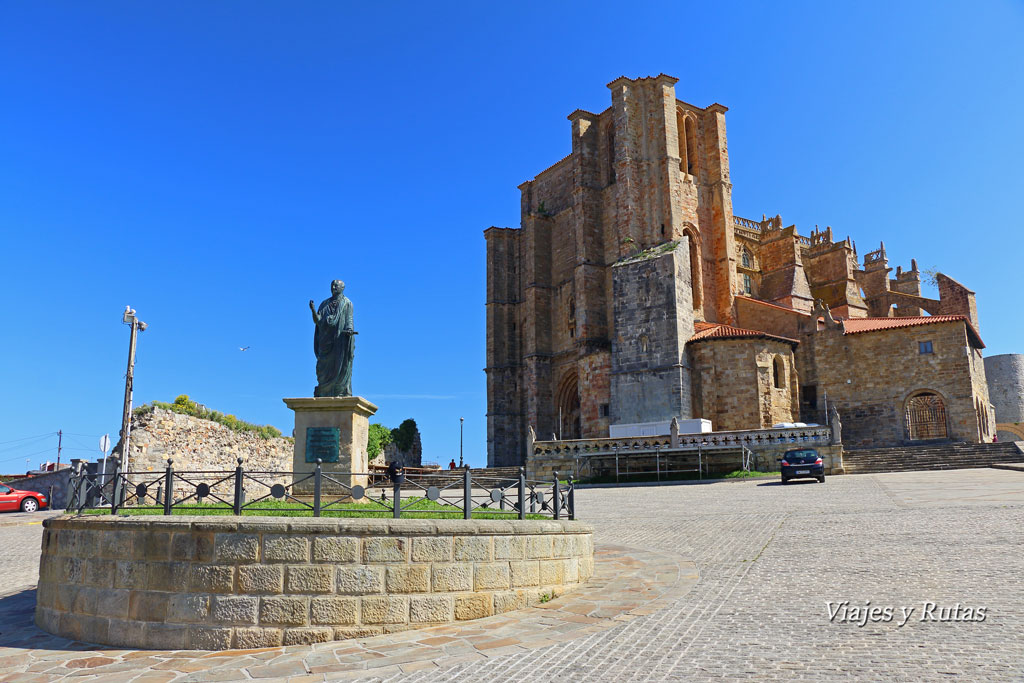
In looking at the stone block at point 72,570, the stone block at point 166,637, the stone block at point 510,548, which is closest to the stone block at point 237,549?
the stone block at point 166,637

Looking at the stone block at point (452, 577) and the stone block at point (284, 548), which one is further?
the stone block at point (452, 577)

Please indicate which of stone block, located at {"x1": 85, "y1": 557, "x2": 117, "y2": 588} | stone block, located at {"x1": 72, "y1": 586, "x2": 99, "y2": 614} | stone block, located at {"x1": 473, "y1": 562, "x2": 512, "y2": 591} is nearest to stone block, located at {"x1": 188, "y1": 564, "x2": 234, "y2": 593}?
stone block, located at {"x1": 85, "y1": 557, "x2": 117, "y2": 588}

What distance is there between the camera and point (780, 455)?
27219 mm

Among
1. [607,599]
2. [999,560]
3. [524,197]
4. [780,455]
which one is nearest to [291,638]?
[607,599]

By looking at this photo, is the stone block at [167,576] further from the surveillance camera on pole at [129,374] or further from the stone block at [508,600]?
the surveillance camera on pole at [129,374]

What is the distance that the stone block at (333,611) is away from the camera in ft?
22.7

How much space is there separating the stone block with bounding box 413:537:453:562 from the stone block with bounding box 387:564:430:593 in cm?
9

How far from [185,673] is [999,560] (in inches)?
365

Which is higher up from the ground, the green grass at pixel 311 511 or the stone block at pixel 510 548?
the green grass at pixel 311 511

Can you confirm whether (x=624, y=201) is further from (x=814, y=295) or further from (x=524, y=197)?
(x=814, y=295)

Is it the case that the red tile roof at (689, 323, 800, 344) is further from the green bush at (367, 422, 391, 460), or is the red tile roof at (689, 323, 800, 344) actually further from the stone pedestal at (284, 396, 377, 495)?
the stone pedestal at (284, 396, 377, 495)

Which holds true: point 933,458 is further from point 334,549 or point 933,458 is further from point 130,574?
point 130,574

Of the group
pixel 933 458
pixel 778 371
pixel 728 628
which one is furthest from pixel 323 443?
pixel 778 371

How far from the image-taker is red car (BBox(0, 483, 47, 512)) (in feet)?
82.5
